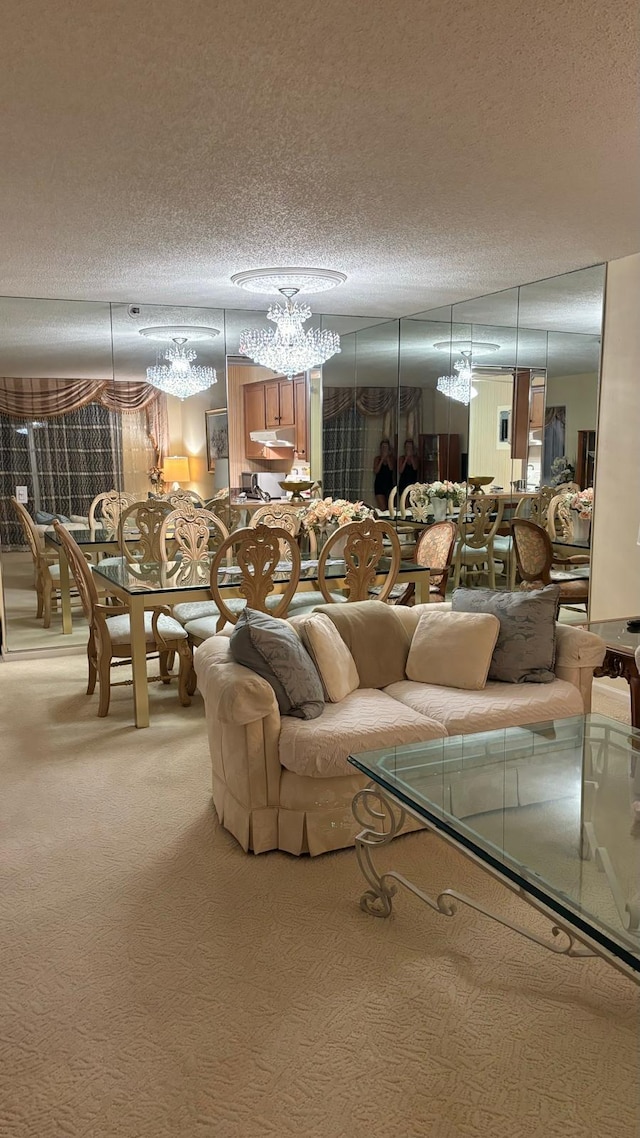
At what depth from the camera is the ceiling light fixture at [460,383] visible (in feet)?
20.8

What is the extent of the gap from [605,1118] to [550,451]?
159 inches

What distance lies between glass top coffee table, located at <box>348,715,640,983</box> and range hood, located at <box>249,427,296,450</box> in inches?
175

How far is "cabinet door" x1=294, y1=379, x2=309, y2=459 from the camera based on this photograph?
7164mm

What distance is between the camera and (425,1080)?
1.96 metres

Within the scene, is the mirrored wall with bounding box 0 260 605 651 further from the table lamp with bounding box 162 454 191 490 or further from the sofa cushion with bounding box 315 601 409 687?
the sofa cushion with bounding box 315 601 409 687

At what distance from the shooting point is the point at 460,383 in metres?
6.50

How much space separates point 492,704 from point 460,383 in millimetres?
3809

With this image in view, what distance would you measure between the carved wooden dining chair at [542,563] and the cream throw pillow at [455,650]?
165 centimetres

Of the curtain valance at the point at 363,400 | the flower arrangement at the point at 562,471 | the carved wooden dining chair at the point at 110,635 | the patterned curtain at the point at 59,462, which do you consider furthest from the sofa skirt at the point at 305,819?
the curtain valance at the point at 363,400

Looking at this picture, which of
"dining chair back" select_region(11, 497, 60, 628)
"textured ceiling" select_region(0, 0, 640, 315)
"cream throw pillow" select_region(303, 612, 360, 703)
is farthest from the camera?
"dining chair back" select_region(11, 497, 60, 628)

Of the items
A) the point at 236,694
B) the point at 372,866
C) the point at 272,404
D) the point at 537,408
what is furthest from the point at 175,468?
the point at 372,866

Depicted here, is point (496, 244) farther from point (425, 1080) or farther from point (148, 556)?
point (425, 1080)

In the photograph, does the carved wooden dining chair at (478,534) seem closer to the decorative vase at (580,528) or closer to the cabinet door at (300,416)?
the decorative vase at (580,528)

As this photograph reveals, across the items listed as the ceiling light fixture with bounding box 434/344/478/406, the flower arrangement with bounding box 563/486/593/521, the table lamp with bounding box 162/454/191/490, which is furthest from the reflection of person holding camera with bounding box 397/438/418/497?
the flower arrangement with bounding box 563/486/593/521
